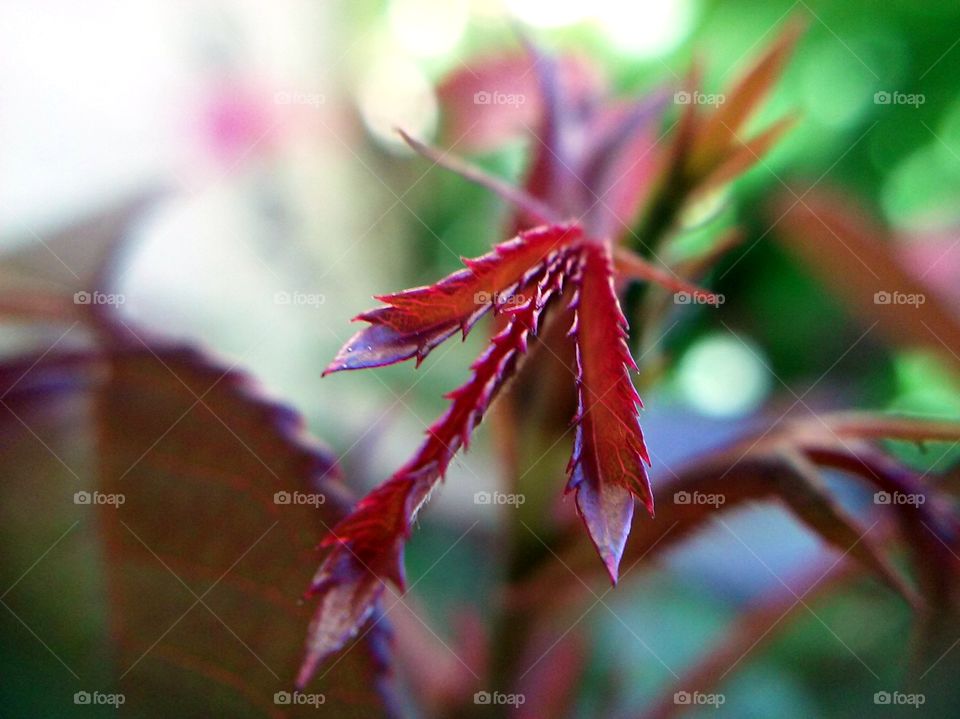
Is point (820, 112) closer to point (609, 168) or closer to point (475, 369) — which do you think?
point (609, 168)

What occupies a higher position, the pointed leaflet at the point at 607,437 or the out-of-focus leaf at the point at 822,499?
the pointed leaflet at the point at 607,437

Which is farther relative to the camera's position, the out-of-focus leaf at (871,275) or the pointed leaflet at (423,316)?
the out-of-focus leaf at (871,275)

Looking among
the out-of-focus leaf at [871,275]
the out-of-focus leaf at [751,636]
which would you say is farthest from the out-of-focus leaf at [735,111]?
the out-of-focus leaf at [751,636]

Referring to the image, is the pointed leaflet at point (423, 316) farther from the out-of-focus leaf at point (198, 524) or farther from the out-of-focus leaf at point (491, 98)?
the out-of-focus leaf at point (491, 98)

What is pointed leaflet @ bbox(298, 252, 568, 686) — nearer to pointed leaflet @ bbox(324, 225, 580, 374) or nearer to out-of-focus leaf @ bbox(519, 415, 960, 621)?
pointed leaflet @ bbox(324, 225, 580, 374)

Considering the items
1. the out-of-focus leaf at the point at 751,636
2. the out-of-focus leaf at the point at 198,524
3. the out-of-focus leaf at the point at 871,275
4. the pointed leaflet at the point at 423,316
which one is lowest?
the out-of-focus leaf at the point at 751,636

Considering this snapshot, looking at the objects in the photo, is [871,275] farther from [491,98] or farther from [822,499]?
[491,98]
